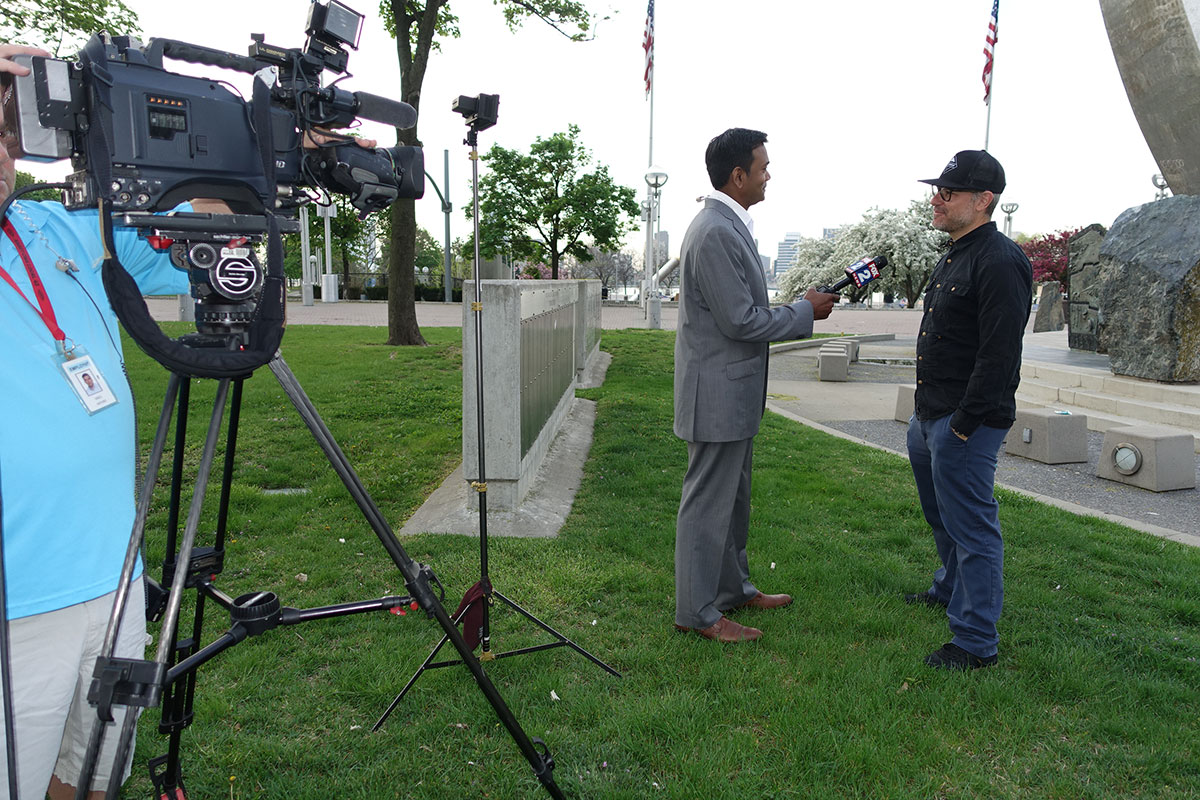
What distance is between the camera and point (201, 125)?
1.65m

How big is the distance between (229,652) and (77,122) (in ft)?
8.81

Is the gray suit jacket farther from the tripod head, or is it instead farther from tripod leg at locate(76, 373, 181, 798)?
tripod leg at locate(76, 373, 181, 798)

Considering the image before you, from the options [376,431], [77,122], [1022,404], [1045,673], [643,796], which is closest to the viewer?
[77,122]

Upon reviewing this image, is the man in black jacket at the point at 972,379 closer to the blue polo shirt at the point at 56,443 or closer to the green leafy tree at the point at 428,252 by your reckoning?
the blue polo shirt at the point at 56,443

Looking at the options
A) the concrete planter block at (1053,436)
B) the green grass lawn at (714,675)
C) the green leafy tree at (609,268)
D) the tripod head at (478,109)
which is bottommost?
the green grass lawn at (714,675)

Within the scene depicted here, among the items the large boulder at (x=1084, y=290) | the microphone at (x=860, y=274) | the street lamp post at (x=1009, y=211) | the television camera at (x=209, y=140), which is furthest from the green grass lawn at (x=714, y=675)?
the street lamp post at (x=1009, y=211)

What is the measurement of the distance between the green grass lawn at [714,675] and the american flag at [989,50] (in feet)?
84.1

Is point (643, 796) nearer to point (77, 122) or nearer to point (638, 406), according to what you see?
point (77, 122)

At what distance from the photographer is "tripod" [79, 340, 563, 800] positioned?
151 cm

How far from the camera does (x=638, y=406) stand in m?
9.49

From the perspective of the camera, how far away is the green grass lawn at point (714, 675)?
2.76 meters

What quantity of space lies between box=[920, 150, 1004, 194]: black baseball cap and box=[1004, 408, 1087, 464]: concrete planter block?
15.2 feet

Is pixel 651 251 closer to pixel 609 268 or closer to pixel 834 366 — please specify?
pixel 834 366

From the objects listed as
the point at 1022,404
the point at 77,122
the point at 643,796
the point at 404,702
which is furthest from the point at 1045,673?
the point at 1022,404
